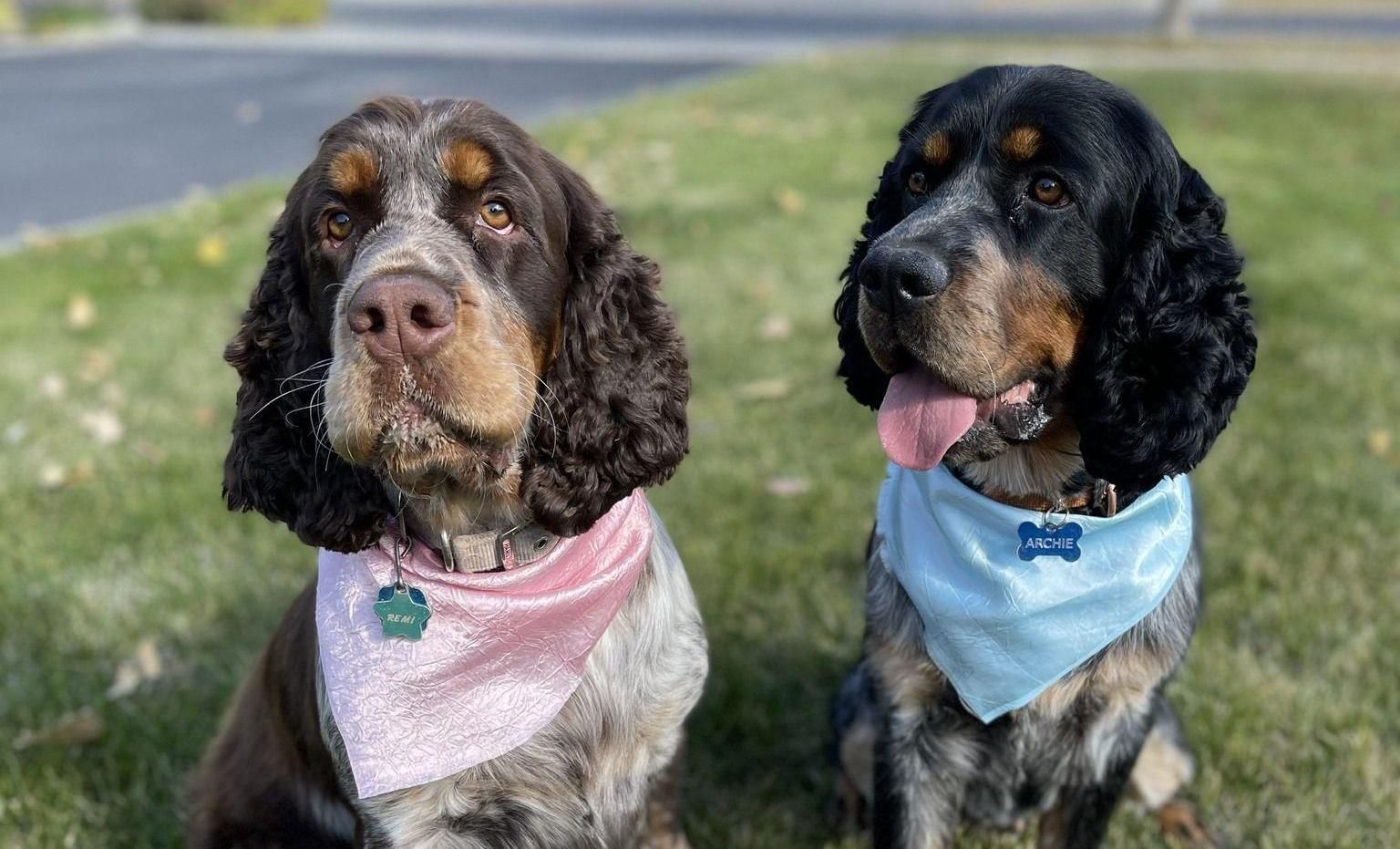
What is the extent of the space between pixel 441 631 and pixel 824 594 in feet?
7.17

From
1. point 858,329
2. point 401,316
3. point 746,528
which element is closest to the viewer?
point 401,316

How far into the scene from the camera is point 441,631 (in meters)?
2.96

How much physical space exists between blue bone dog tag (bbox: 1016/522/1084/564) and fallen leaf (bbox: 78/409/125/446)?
5029 mm

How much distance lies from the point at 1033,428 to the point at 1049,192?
0.57 m

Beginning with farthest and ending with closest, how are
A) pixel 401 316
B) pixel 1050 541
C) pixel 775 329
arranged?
pixel 775 329 < pixel 1050 541 < pixel 401 316

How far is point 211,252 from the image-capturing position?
29.5ft

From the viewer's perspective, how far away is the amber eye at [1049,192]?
9.48ft

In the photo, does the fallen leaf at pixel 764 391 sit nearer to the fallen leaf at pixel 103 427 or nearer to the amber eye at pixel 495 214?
the fallen leaf at pixel 103 427

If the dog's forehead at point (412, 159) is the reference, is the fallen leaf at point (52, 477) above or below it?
below

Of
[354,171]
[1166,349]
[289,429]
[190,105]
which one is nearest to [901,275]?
[1166,349]

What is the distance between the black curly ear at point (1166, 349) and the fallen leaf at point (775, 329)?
4665 millimetres

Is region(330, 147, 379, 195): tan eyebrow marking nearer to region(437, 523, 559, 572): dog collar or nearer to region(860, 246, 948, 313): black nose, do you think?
region(437, 523, 559, 572): dog collar

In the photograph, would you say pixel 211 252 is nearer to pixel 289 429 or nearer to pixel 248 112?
pixel 289 429

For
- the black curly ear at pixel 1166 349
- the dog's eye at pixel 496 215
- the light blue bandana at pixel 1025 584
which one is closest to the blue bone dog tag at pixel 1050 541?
the light blue bandana at pixel 1025 584
